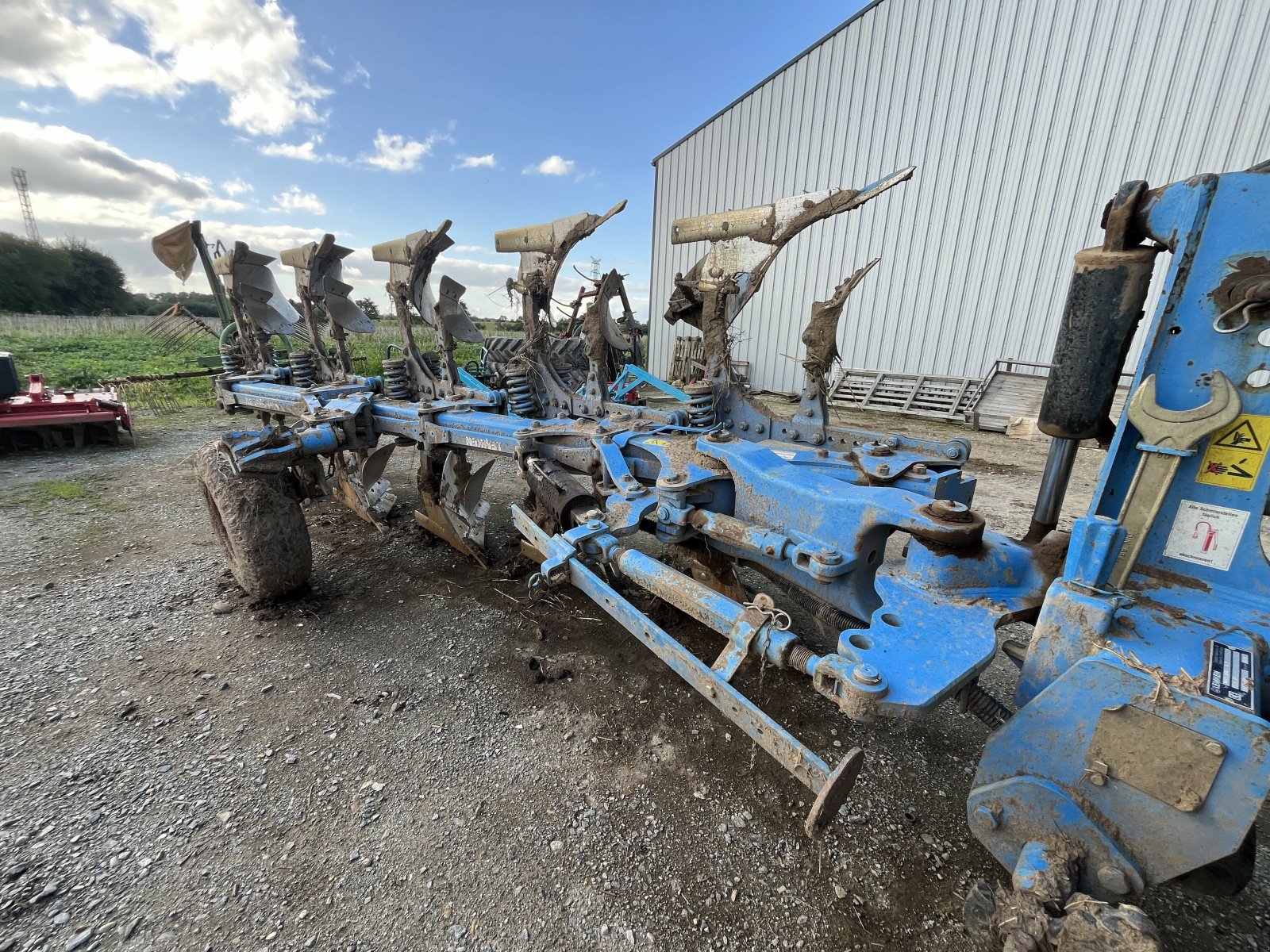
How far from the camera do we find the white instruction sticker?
1.49 metres

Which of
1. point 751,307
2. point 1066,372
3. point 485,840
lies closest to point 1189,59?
point 751,307

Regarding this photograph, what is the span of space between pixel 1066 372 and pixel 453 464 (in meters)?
4.11

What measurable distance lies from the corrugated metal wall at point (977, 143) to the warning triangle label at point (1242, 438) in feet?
35.1

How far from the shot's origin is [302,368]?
19.7 feet

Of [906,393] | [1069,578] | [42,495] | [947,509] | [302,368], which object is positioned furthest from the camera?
[906,393]

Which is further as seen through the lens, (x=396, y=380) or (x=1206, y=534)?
(x=396, y=380)

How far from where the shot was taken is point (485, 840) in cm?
208

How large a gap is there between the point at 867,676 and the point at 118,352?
31.6 m

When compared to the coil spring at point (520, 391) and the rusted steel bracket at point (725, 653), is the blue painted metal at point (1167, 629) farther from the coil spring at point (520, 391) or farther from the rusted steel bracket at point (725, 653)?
the coil spring at point (520, 391)

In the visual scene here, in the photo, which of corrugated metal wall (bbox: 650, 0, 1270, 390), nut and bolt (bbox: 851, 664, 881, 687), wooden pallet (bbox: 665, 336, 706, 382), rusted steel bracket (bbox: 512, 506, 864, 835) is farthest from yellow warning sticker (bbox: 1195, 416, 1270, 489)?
wooden pallet (bbox: 665, 336, 706, 382)

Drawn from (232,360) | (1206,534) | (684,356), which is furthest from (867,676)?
(684,356)

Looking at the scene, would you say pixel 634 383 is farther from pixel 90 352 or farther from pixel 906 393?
pixel 90 352

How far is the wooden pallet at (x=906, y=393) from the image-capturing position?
1055 cm

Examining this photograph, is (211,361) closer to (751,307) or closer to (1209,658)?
(1209,658)
